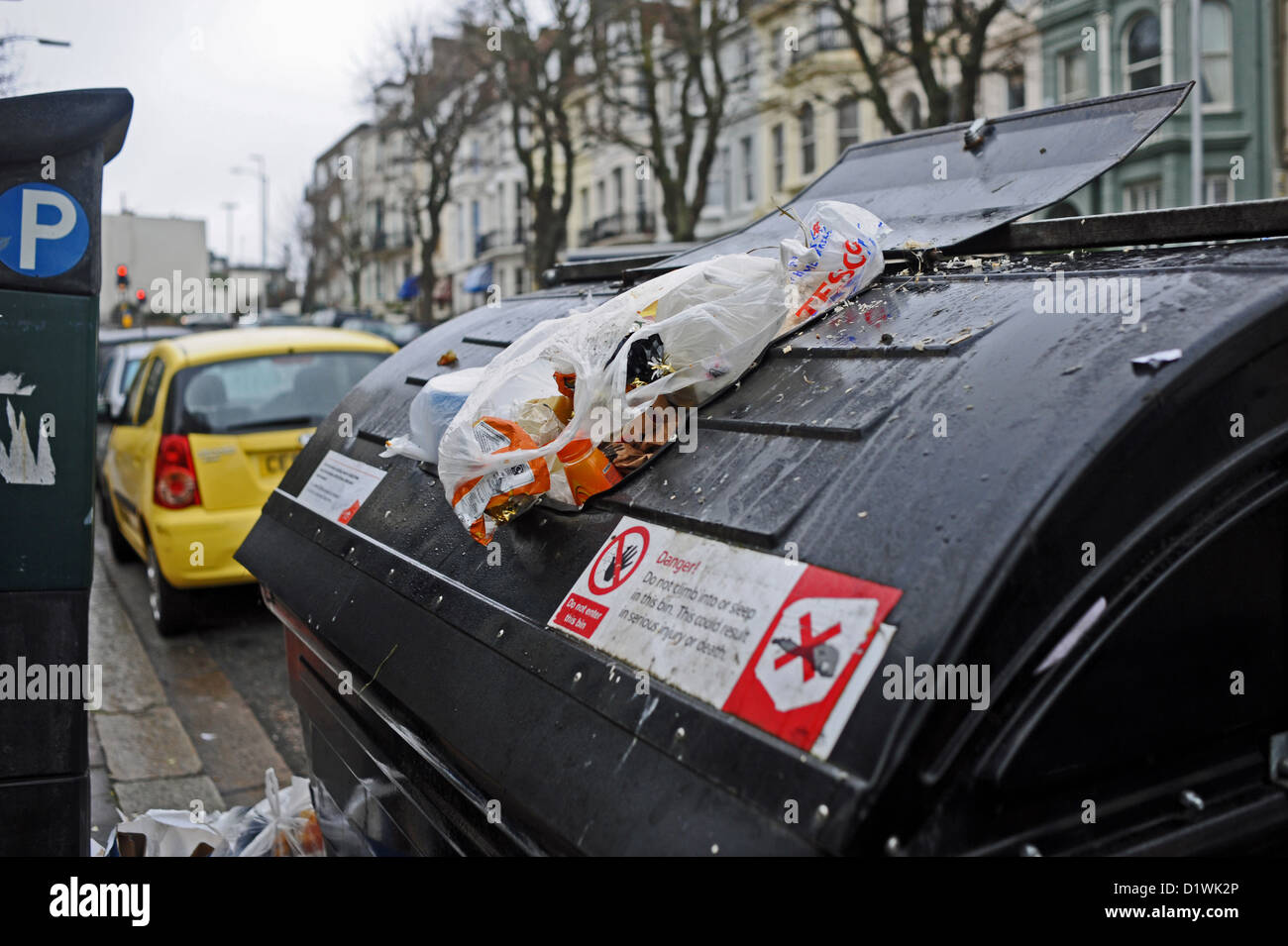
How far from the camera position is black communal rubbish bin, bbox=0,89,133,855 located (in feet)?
6.61

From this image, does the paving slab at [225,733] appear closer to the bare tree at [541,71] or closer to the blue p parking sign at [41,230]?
the blue p parking sign at [41,230]

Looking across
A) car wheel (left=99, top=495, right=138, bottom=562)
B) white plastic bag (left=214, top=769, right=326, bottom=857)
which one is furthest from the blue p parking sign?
car wheel (left=99, top=495, right=138, bottom=562)

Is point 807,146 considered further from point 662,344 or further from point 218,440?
point 662,344

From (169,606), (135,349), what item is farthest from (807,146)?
(169,606)

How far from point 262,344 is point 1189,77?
22.5 m

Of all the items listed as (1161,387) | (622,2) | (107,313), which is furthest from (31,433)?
(107,313)

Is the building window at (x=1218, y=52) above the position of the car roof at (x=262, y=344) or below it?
above

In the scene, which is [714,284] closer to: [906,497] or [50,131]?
[906,497]

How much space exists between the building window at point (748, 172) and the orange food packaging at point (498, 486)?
36656 millimetres

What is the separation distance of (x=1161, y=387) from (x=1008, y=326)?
42cm

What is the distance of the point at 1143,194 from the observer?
85.0ft

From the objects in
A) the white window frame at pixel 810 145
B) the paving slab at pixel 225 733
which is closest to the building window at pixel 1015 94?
the white window frame at pixel 810 145

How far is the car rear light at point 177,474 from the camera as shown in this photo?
6746 mm

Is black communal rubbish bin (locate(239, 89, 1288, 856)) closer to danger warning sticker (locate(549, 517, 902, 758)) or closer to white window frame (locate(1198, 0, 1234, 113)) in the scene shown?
danger warning sticker (locate(549, 517, 902, 758))
